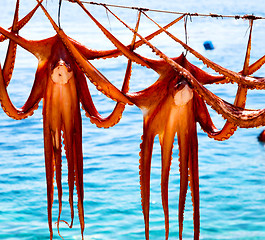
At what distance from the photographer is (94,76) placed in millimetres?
2801

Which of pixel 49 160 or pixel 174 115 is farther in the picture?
pixel 49 160

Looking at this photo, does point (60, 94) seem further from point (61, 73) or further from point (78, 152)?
point (78, 152)

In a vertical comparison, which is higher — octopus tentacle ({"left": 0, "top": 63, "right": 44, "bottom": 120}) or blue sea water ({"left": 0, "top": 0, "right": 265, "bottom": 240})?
blue sea water ({"left": 0, "top": 0, "right": 265, "bottom": 240})

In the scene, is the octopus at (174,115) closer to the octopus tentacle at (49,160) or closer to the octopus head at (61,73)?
the octopus head at (61,73)

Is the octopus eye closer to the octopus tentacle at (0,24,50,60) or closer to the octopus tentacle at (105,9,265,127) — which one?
the octopus tentacle at (0,24,50,60)

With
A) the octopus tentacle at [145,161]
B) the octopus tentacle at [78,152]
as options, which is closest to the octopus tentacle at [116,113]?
the octopus tentacle at [78,152]

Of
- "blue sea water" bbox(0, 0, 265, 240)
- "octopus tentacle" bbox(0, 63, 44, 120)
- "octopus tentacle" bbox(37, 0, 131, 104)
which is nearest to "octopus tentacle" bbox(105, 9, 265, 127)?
"octopus tentacle" bbox(37, 0, 131, 104)

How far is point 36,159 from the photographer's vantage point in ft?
32.0

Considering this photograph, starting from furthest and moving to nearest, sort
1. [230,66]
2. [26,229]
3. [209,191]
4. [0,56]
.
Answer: [0,56] → [230,66] → [209,191] → [26,229]

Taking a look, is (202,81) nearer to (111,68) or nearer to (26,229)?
(26,229)

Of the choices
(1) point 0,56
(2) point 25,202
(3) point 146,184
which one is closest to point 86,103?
(3) point 146,184

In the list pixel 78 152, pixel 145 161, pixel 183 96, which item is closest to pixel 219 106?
pixel 183 96

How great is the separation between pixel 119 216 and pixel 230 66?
7629mm

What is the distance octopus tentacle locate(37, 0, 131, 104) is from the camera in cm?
278
